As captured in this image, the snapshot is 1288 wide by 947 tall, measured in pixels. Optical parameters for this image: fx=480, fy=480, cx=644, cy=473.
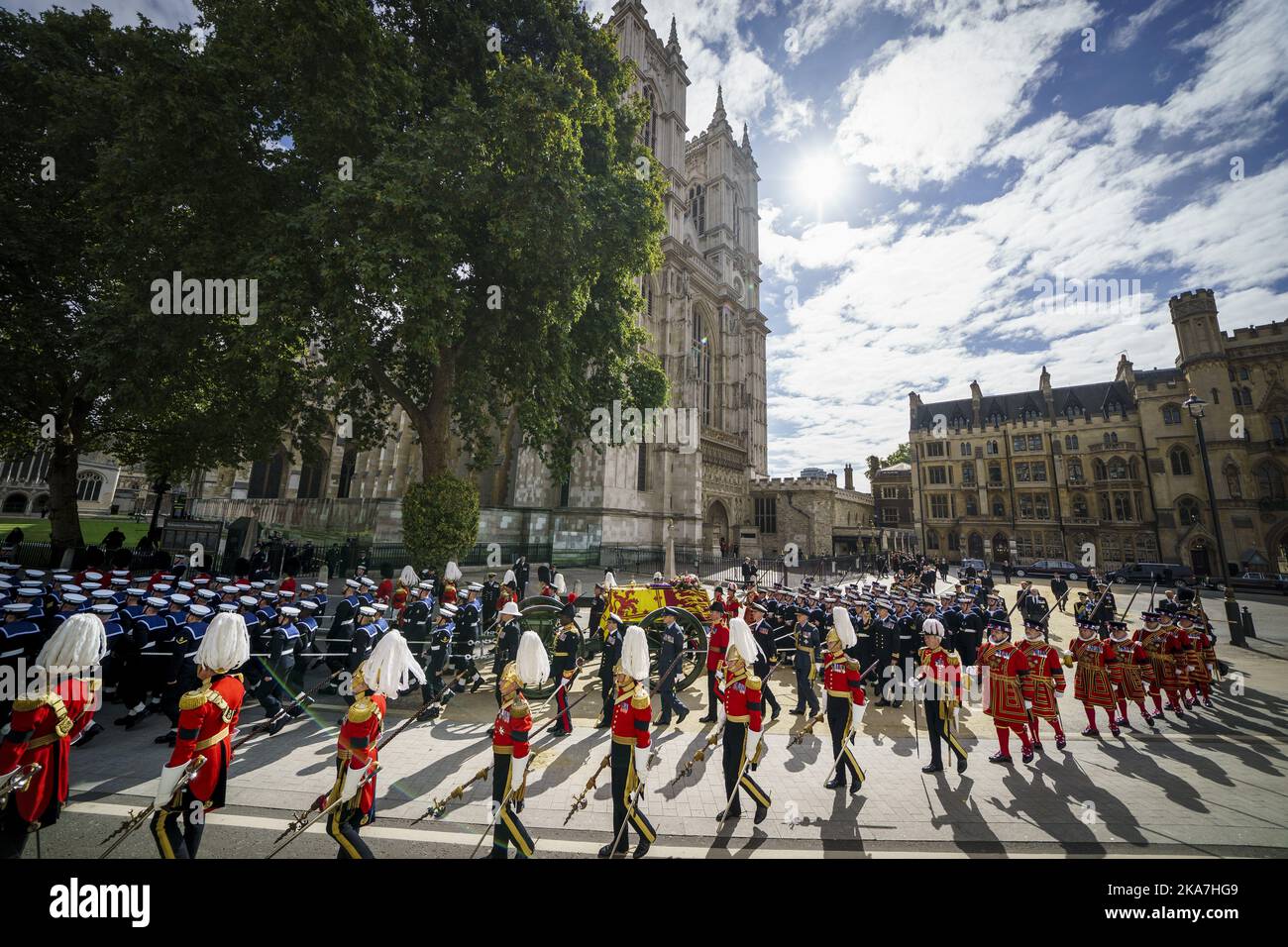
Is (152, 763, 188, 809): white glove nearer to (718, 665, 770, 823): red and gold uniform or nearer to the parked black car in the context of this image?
(718, 665, 770, 823): red and gold uniform

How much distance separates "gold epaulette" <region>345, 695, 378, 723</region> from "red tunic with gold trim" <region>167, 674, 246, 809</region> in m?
0.89

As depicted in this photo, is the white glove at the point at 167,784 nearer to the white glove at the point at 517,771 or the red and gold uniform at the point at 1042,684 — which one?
the white glove at the point at 517,771

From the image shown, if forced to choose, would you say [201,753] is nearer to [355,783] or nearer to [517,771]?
[355,783]

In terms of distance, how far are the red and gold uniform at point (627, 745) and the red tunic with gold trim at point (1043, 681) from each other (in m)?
5.97

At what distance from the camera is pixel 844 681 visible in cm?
621

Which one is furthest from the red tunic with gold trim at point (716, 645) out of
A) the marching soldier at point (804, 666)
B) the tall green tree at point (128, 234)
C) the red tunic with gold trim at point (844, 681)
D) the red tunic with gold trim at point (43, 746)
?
the tall green tree at point (128, 234)

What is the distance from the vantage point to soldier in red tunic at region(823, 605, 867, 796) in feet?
19.2

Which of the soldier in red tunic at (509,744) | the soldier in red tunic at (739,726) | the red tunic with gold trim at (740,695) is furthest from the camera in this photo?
the red tunic with gold trim at (740,695)

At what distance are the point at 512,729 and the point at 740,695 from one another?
2398mm

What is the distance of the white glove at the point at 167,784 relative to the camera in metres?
3.43

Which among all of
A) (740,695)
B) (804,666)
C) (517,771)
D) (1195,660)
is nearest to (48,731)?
(517,771)

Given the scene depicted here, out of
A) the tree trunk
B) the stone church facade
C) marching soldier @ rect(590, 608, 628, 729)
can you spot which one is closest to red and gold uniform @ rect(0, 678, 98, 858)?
marching soldier @ rect(590, 608, 628, 729)

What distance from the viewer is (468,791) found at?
5379 millimetres
